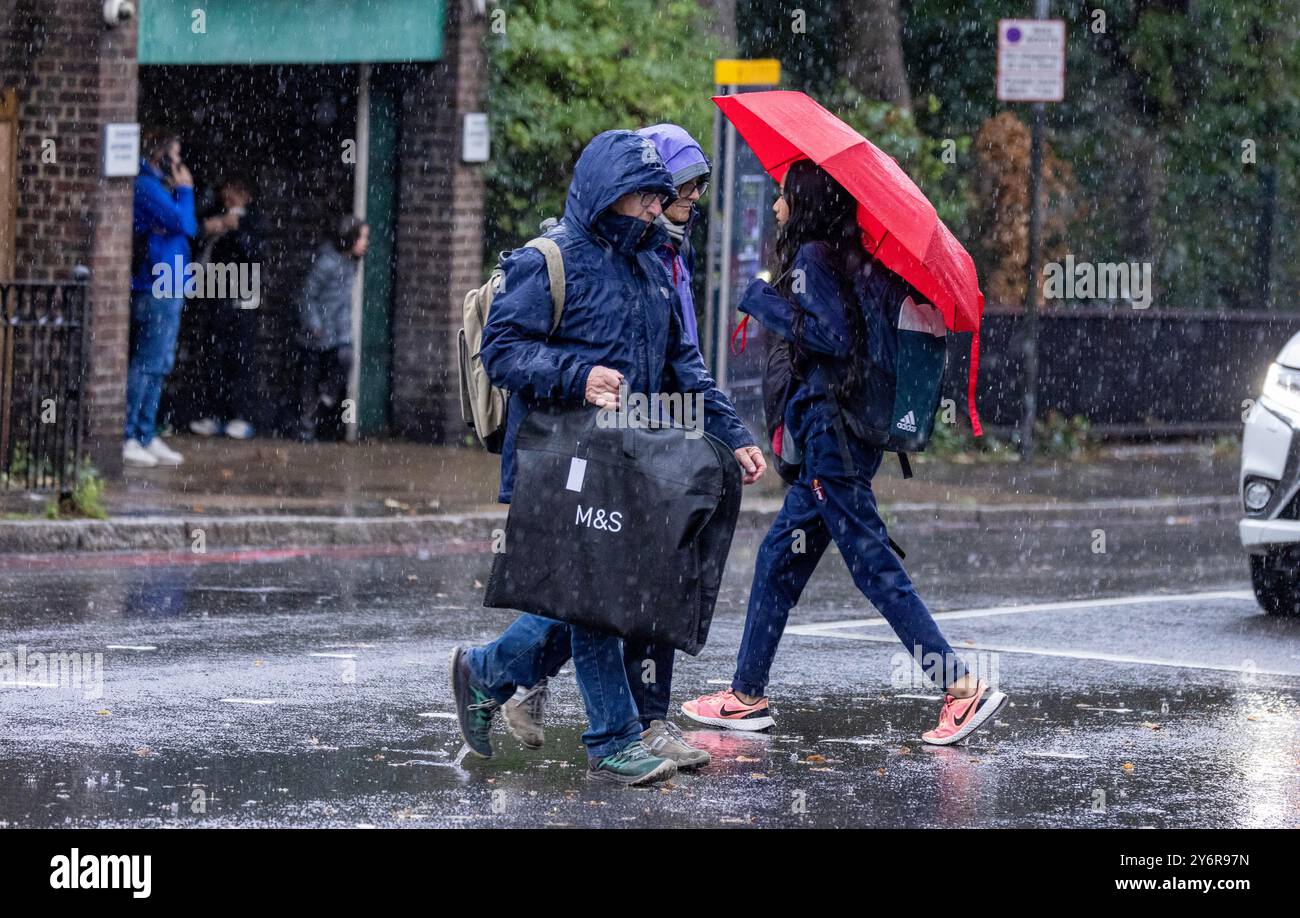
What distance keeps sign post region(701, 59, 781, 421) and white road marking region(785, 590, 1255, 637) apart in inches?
167

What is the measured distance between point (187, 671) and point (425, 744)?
1580 millimetres

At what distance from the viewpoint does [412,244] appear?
57.3 feet

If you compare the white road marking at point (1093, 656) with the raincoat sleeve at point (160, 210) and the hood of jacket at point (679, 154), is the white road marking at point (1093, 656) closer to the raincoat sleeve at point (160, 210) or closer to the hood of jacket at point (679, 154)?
the hood of jacket at point (679, 154)

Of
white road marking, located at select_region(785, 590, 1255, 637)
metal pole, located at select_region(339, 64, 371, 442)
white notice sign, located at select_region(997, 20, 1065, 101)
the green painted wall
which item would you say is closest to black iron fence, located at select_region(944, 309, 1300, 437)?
white notice sign, located at select_region(997, 20, 1065, 101)

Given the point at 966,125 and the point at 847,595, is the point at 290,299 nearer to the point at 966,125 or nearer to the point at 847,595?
the point at 847,595

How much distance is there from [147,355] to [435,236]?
2906 millimetres

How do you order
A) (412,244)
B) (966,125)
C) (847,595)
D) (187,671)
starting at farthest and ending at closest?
1. (966,125)
2. (412,244)
3. (847,595)
4. (187,671)

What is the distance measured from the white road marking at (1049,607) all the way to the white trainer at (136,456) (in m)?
6.04

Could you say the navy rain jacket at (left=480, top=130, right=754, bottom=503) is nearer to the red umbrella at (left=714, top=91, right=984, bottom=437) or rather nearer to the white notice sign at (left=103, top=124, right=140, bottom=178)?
the red umbrella at (left=714, top=91, right=984, bottom=437)

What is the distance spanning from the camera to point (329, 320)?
55.0 feet

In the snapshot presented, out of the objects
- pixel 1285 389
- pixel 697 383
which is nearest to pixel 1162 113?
pixel 1285 389

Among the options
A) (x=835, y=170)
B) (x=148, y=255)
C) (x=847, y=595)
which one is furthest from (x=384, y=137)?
(x=835, y=170)

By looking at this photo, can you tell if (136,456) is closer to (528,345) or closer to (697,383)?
(697,383)

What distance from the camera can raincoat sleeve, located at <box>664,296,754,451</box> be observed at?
6.98m
